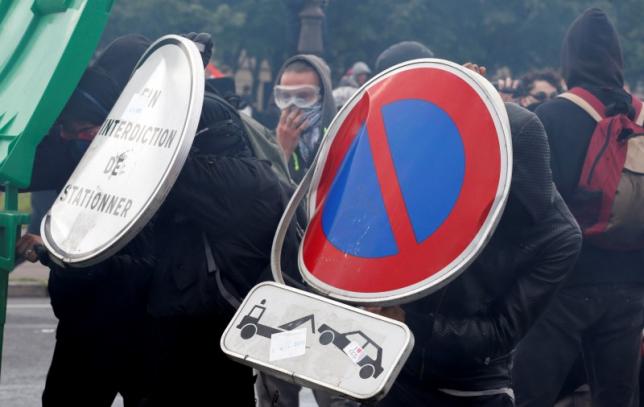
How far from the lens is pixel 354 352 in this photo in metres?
2.59

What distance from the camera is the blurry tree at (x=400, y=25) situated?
1214 inches

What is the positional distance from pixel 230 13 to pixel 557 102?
26438mm

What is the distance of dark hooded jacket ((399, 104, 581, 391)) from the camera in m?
3.15

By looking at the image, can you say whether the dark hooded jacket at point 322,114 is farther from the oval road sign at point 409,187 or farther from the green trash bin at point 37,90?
the oval road sign at point 409,187

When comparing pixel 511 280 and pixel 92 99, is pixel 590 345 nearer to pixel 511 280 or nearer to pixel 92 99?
pixel 511 280

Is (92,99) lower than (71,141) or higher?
higher

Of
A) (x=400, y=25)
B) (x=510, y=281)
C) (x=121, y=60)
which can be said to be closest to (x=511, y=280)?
(x=510, y=281)

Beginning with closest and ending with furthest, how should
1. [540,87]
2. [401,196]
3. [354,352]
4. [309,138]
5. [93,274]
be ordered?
[354,352]
[401,196]
[93,274]
[309,138]
[540,87]

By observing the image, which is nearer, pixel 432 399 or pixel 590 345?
pixel 432 399

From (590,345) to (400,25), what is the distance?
86.7ft

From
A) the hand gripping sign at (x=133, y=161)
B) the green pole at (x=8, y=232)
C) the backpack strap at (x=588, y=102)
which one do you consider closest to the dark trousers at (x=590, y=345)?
the backpack strap at (x=588, y=102)

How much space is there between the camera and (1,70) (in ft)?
12.3

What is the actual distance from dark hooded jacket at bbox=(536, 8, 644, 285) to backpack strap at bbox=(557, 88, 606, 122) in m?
0.02

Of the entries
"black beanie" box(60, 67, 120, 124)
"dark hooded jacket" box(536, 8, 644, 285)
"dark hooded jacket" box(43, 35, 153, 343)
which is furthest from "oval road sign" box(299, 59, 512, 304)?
"dark hooded jacket" box(536, 8, 644, 285)
